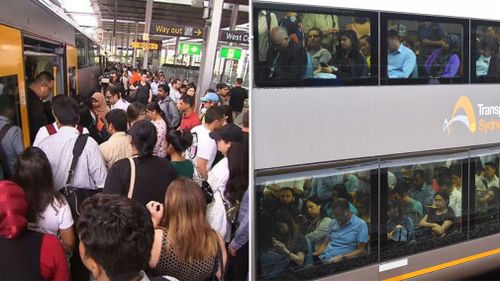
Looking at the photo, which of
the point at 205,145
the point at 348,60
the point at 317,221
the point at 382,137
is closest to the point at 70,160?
the point at 205,145

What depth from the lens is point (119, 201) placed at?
82.7 inches

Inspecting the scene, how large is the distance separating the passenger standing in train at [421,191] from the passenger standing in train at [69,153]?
2647mm

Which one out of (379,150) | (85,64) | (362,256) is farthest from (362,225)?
(85,64)

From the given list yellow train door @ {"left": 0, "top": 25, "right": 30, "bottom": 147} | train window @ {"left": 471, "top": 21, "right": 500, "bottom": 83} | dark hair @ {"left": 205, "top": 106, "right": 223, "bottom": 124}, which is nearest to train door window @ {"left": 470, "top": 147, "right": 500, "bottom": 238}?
train window @ {"left": 471, "top": 21, "right": 500, "bottom": 83}

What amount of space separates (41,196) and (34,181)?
108 mm

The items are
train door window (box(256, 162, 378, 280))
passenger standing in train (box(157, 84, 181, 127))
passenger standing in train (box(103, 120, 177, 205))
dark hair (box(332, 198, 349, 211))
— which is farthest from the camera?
passenger standing in train (box(157, 84, 181, 127))

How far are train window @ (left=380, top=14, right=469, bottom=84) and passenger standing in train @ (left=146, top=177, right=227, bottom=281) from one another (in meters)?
1.94

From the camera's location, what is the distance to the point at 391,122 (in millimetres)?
4094

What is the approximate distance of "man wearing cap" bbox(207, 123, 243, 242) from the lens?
3.90 metres

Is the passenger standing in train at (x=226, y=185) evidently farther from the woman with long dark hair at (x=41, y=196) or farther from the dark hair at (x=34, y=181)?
the dark hair at (x=34, y=181)

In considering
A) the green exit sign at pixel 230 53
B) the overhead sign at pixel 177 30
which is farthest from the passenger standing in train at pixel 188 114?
the green exit sign at pixel 230 53

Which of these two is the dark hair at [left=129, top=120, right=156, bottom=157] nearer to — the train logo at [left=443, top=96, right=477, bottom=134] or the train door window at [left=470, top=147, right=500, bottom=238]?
the train logo at [left=443, top=96, right=477, bottom=134]

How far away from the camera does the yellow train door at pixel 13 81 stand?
191 inches

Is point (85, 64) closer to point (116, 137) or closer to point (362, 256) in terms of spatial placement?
point (116, 137)
